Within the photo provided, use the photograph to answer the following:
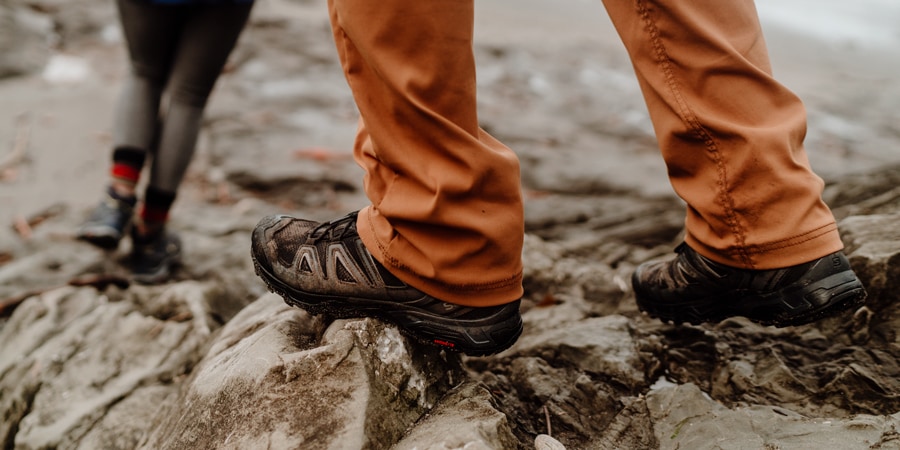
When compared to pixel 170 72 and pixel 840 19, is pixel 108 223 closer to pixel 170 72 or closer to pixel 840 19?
pixel 170 72

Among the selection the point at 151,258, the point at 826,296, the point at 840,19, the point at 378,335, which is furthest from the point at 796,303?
the point at 840,19

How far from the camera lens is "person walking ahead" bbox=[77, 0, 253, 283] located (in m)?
2.32

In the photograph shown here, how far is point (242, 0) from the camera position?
229cm

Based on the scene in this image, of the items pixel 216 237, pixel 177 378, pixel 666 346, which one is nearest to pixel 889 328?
pixel 666 346

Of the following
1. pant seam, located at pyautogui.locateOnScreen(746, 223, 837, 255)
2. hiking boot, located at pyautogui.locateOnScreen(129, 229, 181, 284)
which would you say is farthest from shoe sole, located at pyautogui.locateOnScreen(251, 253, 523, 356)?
hiking boot, located at pyautogui.locateOnScreen(129, 229, 181, 284)

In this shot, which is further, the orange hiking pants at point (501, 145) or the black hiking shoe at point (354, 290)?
the black hiking shoe at point (354, 290)

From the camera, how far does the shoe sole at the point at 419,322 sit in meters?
1.39

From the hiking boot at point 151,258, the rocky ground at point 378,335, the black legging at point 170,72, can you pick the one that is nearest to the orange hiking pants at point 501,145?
the rocky ground at point 378,335

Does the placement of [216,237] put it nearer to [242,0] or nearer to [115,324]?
[115,324]

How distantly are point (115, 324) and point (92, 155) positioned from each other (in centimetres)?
246

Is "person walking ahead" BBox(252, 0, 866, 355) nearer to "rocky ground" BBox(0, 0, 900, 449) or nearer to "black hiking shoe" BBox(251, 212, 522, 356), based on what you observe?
"black hiking shoe" BBox(251, 212, 522, 356)

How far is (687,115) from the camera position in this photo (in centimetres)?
132

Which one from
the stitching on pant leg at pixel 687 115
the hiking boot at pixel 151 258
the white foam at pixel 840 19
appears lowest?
the white foam at pixel 840 19

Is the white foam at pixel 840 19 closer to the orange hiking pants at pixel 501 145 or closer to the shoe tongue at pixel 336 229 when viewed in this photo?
the orange hiking pants at pixel 501 145
